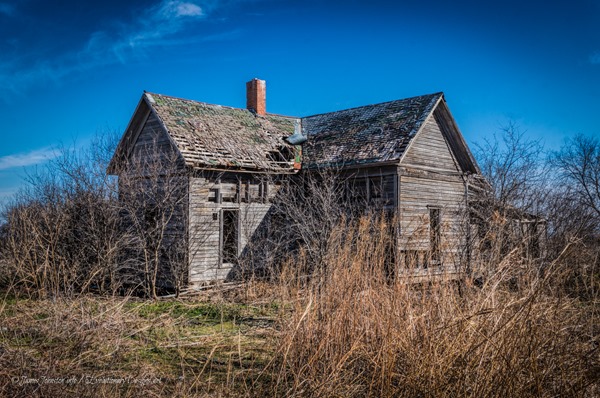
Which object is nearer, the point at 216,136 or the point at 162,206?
the point at 162,206

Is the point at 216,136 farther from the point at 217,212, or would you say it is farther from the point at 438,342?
the point at 438,342

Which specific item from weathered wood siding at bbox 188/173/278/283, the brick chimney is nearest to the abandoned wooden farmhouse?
weathered wood siding at bbox 188/173/278/283

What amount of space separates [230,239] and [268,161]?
103 inches

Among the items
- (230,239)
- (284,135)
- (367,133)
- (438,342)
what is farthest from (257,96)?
(438,342)

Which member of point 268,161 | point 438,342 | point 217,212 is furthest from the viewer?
point 268,161

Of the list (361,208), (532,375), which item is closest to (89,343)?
(532,375)

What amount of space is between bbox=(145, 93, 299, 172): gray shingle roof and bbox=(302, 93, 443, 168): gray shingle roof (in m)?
0.98

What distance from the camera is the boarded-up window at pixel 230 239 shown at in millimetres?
13422

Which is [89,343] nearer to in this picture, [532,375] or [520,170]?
[532,375]

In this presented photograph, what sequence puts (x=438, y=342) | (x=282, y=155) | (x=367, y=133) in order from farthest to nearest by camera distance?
(x=282, y=155), (x=367, y=133), (x=438, y=342)

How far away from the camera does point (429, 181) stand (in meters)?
14.5

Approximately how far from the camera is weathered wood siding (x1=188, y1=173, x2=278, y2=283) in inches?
495

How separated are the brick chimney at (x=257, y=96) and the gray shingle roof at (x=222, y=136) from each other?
0.64 meters

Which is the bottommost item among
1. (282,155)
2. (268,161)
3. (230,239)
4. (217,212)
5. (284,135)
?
(230,239)
